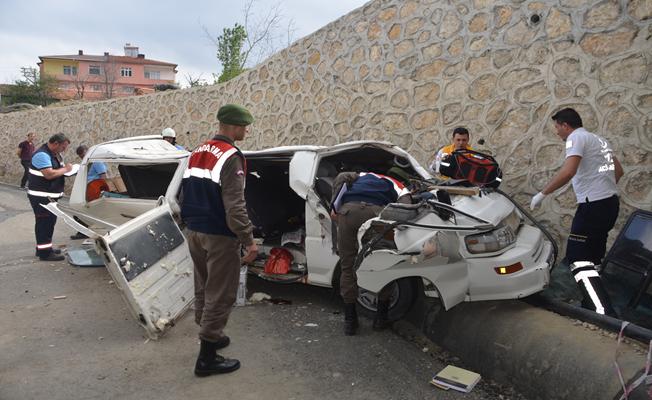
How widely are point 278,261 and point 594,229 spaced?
304cm

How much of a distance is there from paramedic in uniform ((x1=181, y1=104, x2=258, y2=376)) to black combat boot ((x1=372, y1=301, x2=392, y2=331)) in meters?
1.37

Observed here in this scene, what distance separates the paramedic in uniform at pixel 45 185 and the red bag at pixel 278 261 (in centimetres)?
379

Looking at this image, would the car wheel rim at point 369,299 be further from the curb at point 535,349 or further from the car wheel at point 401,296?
the curb at point 535,349

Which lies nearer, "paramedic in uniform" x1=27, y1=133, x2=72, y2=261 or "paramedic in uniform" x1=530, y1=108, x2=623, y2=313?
"paramedic in uniform" x1=530, y1=108, x2=623, y2=313

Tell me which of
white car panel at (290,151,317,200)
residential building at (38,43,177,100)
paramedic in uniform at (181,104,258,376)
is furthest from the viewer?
residential building at (38,43,177,100)

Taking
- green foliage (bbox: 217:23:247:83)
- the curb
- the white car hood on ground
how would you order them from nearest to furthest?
1. the curb
2. the white car hood on ground
3. green foliage (bbox: 217:23:247:83)

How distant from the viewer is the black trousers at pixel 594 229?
14.8 feet

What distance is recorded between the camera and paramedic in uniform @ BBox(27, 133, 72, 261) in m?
7.01

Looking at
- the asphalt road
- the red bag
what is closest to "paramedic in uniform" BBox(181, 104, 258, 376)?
the asphalt road

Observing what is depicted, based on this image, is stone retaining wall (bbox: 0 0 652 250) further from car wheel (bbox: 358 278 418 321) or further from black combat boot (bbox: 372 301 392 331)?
black combat boot (bbox: 372 301 392 331)

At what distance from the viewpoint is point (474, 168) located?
5.27m

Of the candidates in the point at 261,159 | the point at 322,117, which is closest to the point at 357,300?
the point at 261,159

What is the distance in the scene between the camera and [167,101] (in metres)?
14.4

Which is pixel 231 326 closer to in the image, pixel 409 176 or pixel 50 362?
pixel 50 362
